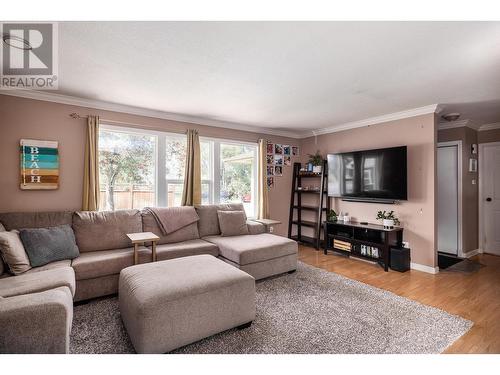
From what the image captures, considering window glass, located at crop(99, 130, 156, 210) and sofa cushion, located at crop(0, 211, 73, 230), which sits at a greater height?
window glass, located at crop(99, 130, 156, 210)

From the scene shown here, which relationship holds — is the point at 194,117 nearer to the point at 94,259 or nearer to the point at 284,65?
the point at 284,65

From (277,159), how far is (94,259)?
3606 mm

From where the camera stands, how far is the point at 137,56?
84.9 inches

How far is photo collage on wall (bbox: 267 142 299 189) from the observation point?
503 cm

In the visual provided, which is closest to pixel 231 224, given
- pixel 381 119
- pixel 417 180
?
pixel 417 180

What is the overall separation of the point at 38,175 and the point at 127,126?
1.24m

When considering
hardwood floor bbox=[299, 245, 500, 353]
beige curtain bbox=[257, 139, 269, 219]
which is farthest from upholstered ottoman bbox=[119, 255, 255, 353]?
beige curtain bbox=[257, 139, 269, 219]

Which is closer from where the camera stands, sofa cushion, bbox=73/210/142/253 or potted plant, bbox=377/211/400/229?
sofa cushion, bbox=73/210/142/253

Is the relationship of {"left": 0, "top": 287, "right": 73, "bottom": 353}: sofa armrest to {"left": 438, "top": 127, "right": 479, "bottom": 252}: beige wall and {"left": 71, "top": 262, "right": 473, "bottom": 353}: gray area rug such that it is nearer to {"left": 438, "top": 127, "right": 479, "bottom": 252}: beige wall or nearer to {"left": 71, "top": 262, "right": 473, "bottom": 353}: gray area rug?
{"left": 71, "top": 262, "right": 473, "bottom": 353}: gray area rug

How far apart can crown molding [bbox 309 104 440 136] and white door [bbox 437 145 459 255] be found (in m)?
1.35

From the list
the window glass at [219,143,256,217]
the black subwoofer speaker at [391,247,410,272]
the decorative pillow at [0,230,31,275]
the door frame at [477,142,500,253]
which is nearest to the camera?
the decorative pillow at [0,230,31,275]
